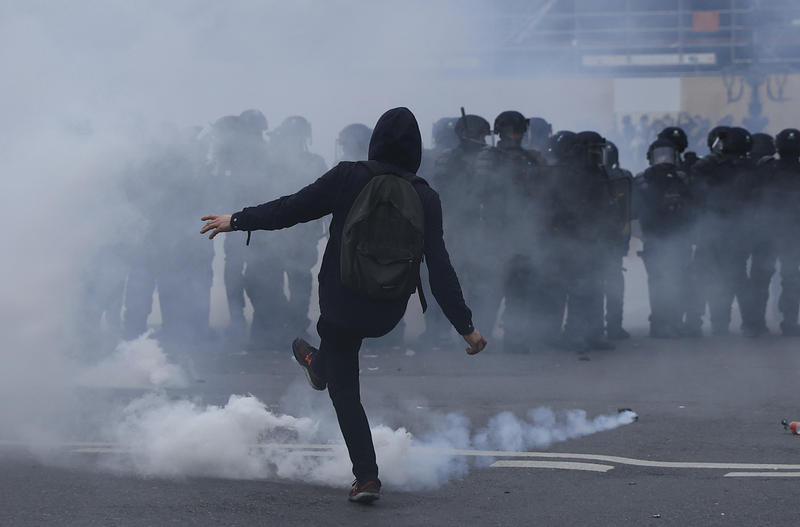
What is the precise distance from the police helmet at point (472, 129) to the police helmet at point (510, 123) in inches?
9.0

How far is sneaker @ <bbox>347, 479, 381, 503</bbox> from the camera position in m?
4.15

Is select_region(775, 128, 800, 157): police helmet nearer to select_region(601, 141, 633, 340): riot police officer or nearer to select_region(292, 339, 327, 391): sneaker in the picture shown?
select_region(601, 141, 633, 340): riot police officer

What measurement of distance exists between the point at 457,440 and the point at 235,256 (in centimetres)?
438

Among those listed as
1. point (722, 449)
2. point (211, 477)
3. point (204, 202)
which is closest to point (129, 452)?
point (211, 477)

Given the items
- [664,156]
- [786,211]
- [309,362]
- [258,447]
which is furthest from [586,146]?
[309,362]

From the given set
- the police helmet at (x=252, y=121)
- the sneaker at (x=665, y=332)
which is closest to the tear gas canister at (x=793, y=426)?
the sneaker at (x=665, y=332)

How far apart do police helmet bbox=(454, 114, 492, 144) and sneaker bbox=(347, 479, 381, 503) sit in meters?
5.15

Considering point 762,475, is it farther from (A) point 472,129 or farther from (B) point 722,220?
(B) point 722,220

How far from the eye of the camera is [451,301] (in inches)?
165

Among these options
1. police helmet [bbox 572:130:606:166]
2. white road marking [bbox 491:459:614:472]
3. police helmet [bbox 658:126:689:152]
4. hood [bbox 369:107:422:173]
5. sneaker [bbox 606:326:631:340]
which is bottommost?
white road marking [bbox 491:459:614:472]

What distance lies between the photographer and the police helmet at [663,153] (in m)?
9.80

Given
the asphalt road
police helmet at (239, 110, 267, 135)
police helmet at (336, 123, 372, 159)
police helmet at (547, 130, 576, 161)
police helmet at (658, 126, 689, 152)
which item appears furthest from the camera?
police helmet at (658, 126, 689, 152)

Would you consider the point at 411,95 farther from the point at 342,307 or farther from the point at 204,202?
the point at 342,307

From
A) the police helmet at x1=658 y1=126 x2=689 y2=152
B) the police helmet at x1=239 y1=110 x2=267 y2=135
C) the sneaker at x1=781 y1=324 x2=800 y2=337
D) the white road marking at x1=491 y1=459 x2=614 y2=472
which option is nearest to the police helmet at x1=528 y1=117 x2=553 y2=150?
the police helmet at x1=658 y1=126 x2=689 y2=152
